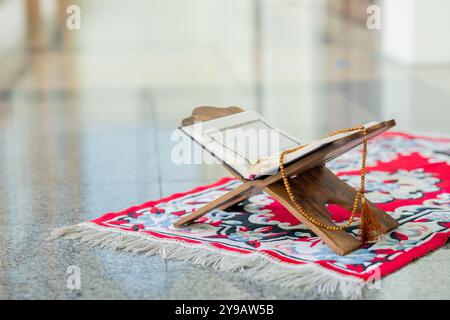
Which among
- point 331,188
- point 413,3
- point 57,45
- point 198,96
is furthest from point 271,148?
point 57,45

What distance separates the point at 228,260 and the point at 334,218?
0.54m

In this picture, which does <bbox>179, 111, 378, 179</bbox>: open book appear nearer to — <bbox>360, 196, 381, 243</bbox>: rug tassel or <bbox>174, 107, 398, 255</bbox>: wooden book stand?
<bbox>174, 107, 398, 255</bbox>: wooden book stand

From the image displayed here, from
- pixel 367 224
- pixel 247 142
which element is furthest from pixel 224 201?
pixel 367 224

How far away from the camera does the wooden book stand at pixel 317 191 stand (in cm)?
254

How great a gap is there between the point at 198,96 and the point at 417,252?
3370 mm

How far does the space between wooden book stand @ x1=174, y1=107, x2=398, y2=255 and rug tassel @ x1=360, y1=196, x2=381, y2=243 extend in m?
0.05

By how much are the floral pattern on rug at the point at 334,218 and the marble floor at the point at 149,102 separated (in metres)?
0.10

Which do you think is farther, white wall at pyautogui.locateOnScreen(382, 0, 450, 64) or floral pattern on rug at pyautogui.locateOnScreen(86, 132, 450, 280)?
white wall at pyautogui.locateOnScreen(382, 0, 450, 64)

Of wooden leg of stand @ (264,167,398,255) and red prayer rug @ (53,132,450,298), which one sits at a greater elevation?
wooden leg of stand @ (264,167,398,255)

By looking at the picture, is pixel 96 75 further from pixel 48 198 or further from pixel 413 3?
pixel 48 198

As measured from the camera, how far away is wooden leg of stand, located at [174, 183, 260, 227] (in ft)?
8.82

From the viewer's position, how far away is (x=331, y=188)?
274cm

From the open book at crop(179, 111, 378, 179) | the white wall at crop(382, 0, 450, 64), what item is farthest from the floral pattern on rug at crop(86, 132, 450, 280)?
the white wall at crop(382, 0, 450, 64)

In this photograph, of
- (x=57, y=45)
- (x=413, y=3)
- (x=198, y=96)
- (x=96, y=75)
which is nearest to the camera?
(x=198, y=96)
